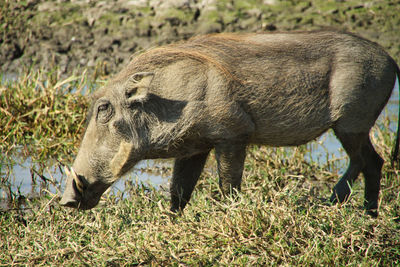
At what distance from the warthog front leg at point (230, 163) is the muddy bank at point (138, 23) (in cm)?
435

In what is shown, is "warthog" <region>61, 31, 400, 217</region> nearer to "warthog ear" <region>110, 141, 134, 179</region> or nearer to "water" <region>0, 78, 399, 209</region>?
"warthog ear" <region>110, 141, 134, 179</region>

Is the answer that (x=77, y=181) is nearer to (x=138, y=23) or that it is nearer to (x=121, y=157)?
(x=121, y=157)

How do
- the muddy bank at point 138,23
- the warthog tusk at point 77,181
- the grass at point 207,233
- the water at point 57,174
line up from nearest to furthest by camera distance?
the grass at point 207,233, the warthog tusk at point 77,181, the water at point 57,174, the muddy bank at point 138,23

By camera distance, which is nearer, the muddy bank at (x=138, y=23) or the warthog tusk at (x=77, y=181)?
the warthog tusk at (x=77, y=181)

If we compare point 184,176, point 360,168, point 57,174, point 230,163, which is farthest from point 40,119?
point 360,168

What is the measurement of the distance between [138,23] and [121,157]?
5267mm

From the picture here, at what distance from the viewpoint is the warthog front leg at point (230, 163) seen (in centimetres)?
380

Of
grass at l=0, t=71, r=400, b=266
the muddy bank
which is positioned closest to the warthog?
grass at l=0, t=71, r=400, b=266

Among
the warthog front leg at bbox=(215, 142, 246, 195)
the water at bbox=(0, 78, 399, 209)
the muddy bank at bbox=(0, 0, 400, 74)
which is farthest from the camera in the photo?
the muddy bank at bbox=(0, 0, 400, 74)

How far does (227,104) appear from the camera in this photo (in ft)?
12.2

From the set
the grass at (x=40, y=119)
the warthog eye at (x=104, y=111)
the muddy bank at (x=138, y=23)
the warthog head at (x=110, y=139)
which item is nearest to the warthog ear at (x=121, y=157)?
the warthog head at (x=110, y=139)

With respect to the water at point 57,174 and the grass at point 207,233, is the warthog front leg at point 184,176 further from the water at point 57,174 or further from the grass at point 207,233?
the water at point 57,174

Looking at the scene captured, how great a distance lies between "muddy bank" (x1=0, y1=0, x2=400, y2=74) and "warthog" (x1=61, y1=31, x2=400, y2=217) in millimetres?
4133

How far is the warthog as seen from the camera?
369cm
